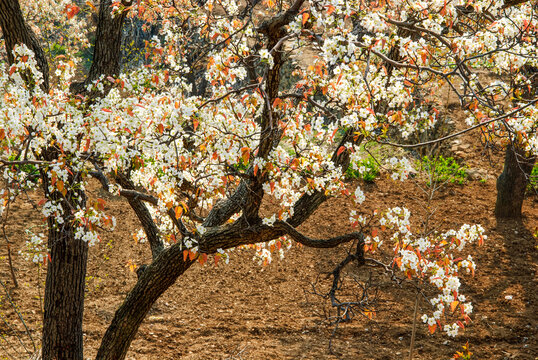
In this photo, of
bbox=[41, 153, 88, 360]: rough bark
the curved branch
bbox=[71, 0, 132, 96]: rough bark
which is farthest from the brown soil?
bbox=[71, 0, 132, 96]: rough bark

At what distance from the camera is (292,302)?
6512mm

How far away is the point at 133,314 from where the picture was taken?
403 centimetres

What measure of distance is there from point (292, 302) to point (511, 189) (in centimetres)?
389

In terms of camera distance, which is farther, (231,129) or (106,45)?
(106,45)

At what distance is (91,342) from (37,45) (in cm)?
334

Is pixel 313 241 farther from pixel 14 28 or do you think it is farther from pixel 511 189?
pixel 511 189

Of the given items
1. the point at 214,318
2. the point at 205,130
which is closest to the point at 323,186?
the point at 205,130

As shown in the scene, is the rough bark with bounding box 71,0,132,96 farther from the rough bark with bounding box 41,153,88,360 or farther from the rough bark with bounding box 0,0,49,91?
the rough bark with bounding box 41,153,88,360

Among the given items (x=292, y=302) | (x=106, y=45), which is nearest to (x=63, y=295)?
(x=106, y=45)

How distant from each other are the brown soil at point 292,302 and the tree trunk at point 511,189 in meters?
0.18

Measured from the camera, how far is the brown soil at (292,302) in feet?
17.7

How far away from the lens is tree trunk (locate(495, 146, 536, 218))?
7.49m

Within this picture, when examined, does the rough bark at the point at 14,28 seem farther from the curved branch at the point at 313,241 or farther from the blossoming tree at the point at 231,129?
the curved branch at the point at 313,241

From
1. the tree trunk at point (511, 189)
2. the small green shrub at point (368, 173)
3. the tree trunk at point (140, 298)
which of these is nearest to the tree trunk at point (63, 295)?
the tree trunk at point (140, 298)
